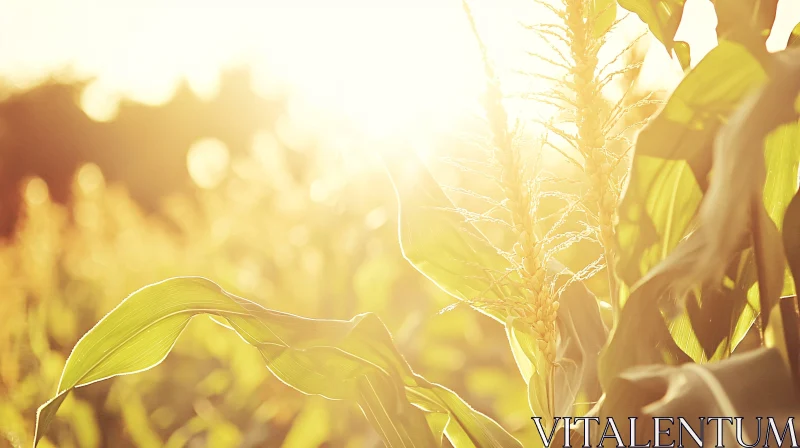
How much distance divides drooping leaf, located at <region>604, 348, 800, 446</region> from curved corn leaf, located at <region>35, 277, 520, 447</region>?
236 millimetres

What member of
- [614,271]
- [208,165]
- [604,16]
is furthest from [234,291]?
[614,271]

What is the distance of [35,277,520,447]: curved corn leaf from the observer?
587 mm

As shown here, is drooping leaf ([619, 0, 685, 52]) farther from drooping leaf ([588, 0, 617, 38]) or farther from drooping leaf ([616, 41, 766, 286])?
drooping leaf ([616, 41, 766, 286])

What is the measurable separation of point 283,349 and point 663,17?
474 millimetres

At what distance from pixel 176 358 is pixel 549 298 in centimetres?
135

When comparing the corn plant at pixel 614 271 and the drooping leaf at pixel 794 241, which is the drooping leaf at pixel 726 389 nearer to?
the corn plant at pixel 614 271

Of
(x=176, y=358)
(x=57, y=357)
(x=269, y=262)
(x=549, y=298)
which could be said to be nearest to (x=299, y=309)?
(x=269, y=262)

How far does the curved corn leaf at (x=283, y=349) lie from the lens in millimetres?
587

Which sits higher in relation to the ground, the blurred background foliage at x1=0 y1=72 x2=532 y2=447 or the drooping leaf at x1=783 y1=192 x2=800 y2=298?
the drooping leaf at x1=783 y1=192 x2=800 y2=298

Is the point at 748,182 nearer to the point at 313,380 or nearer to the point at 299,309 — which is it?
the point at 313,380

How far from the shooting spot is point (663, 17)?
24.2 inches

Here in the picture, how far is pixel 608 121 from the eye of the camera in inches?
20.9

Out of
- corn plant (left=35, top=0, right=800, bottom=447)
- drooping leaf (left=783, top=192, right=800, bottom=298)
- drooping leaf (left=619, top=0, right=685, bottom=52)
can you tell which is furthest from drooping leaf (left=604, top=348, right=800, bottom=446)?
drooping leaf (left=619, top=0, right=685, bottom=52)

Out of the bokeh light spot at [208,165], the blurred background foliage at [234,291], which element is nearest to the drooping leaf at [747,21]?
the blurred background foliage at [234,291]
